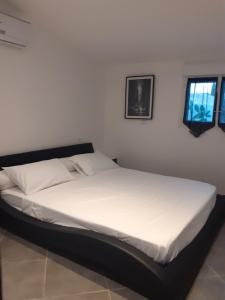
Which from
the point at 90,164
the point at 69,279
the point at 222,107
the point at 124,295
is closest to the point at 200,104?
the point at 222,107

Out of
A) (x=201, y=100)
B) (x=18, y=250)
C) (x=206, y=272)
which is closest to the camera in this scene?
(x=206, y=272)

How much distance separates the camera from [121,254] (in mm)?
1875

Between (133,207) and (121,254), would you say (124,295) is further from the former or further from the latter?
(133,207)

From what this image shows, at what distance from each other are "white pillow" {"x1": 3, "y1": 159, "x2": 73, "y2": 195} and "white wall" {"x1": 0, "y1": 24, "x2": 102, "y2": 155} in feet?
1.32

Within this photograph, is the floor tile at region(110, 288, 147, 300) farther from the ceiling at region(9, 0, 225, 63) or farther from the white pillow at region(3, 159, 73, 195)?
the ceiling at region(9, 0, 225, 63)

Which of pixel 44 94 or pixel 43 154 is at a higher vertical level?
pixel 44 94

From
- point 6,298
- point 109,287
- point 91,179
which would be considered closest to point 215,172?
point 91,179

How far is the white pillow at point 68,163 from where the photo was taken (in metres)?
3.48

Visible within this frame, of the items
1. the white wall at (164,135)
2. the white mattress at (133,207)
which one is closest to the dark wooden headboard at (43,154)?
the white mattress at (133,207)

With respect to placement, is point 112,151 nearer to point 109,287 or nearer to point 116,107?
point 116,107

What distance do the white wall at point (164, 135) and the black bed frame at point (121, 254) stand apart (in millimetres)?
1214

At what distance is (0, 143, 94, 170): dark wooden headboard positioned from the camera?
303cm

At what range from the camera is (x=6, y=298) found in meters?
1.92

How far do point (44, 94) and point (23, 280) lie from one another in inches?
91.3
